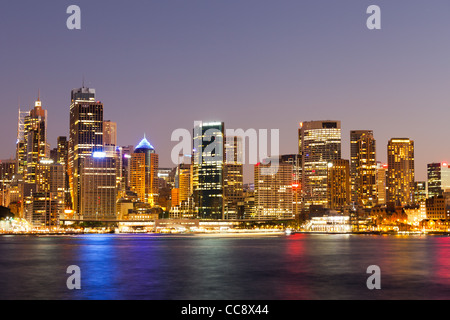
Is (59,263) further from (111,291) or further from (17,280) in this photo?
(111,291)

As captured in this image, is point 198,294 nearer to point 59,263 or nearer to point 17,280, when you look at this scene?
point 17,280

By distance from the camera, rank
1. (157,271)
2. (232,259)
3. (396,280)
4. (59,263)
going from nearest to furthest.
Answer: (396,280)
(157,271)
(59,263)
(232,259)

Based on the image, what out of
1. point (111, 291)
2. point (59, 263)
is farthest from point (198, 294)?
point (59, 263)

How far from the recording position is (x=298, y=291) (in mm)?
60125

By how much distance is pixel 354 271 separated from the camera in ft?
261

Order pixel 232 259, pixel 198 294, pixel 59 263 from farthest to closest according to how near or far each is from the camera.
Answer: pixel 232 259 → pixel 59 263 → pixel 198 294

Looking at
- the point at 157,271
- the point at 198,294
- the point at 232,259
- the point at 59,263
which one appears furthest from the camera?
the point at 232,259

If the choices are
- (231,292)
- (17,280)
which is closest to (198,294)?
(231,292)

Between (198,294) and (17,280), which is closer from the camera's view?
(198,294)

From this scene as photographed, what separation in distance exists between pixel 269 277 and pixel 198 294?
1592 cm
